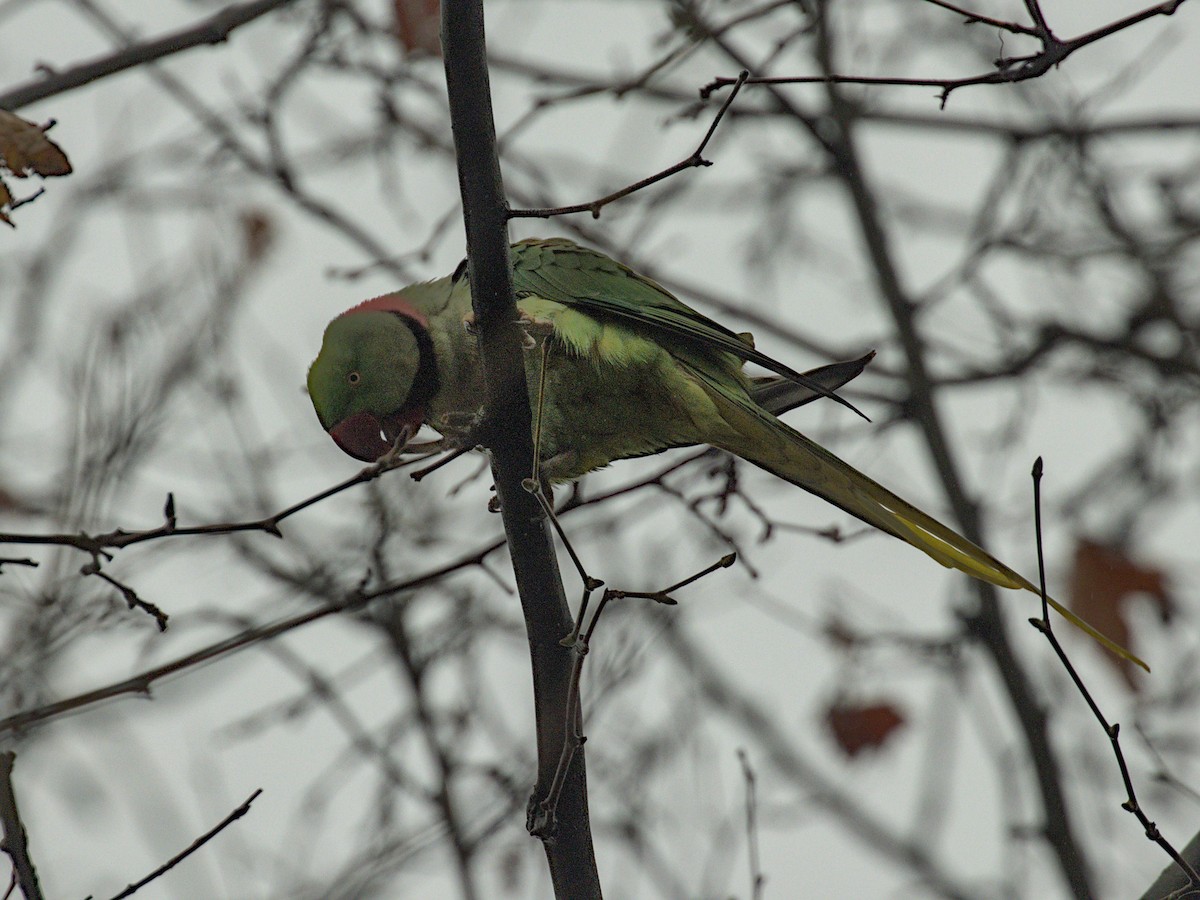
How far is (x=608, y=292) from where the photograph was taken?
142 inches

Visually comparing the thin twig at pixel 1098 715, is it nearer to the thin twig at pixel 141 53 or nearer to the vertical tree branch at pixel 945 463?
the vertical tree branch at pixel 945 463

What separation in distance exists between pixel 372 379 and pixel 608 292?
800 millimetres

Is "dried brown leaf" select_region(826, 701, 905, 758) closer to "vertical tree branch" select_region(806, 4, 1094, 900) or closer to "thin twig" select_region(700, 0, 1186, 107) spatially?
"vertical tree branch" select_region(806, 4, 1094, 900)

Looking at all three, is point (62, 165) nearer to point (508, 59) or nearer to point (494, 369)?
point (494, 369)

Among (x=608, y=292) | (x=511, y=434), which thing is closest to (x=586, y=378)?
(x=608, y=292)

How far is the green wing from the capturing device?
349cm

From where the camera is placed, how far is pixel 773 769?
6.73 meters

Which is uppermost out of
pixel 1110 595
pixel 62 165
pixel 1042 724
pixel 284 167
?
Answer: pixel 284 167

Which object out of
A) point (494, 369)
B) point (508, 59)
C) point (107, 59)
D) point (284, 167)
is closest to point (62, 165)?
point (494, 369)

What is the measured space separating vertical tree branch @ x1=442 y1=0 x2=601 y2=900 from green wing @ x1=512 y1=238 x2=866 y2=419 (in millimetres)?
687

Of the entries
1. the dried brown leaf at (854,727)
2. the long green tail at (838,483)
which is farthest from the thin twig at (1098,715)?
the dried brown leaf at (854,727)

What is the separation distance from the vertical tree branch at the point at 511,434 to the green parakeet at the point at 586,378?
17.0 inches

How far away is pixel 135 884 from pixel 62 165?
1.47 metres

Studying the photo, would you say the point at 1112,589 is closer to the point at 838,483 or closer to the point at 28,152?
the point at 838,483
